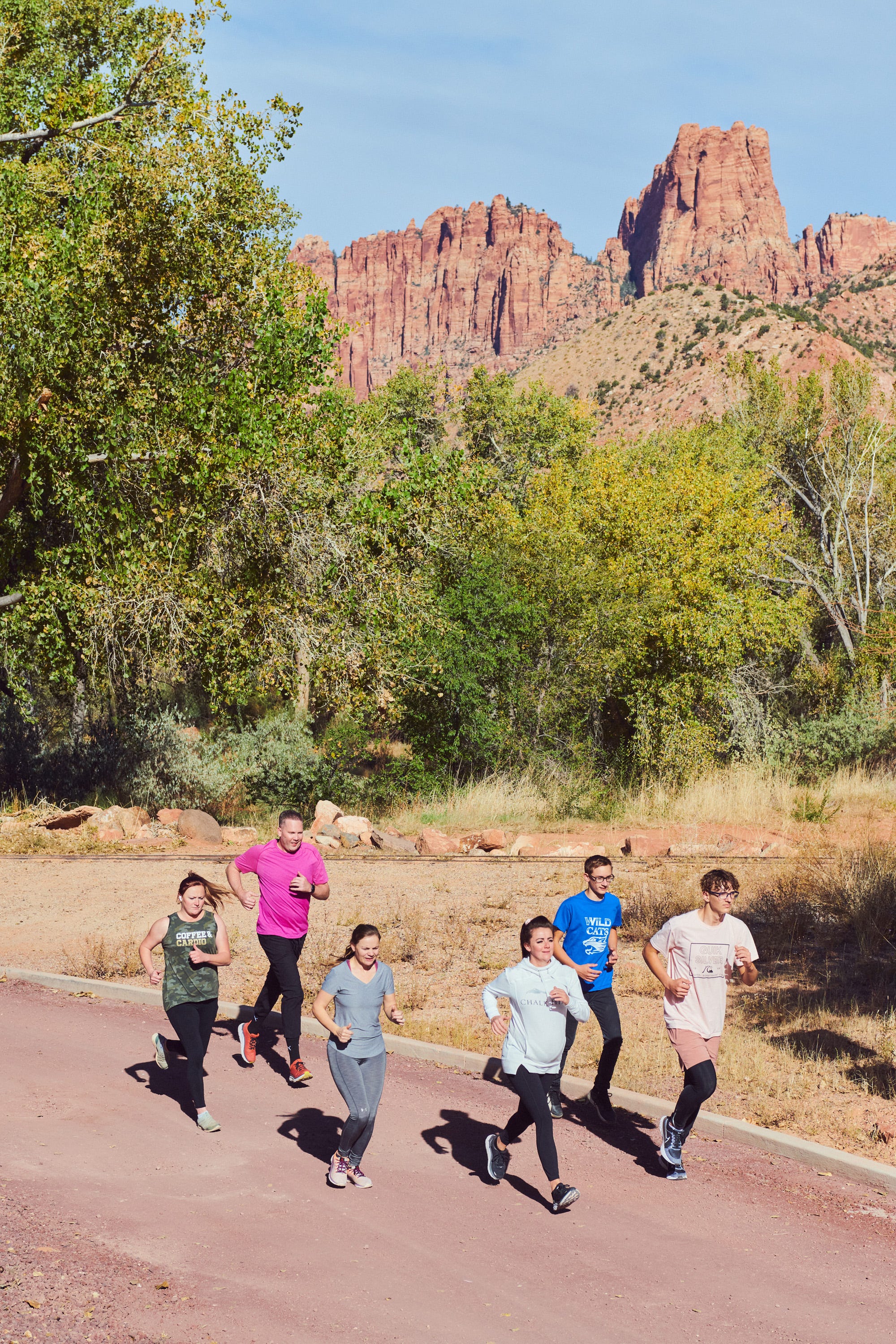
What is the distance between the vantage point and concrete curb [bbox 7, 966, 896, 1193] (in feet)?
21.3

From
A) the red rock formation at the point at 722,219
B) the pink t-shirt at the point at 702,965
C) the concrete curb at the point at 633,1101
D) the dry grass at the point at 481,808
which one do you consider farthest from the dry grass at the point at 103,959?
the red rock formation at the point at 722,219

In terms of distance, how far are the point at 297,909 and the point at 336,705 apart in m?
12.0

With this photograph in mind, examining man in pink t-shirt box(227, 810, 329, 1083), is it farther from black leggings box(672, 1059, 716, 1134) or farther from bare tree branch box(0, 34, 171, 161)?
bare tree branch box(0, 34, 171, 161)

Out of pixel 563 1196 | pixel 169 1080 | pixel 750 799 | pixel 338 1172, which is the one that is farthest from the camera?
pixel 750 799

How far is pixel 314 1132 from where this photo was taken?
272 inches

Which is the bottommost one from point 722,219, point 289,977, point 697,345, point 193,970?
point 289,977

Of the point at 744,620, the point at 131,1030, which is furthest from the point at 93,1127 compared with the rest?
the point at 744,620

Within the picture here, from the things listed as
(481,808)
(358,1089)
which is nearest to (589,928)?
(358,1089)

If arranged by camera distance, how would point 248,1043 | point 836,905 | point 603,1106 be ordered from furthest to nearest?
point 836,905
point 248,1043
point 603,1106

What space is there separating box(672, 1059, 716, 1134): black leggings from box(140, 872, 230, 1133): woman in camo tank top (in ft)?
9.24

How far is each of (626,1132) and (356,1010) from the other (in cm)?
246

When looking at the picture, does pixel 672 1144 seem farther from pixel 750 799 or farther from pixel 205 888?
pixel 750 799

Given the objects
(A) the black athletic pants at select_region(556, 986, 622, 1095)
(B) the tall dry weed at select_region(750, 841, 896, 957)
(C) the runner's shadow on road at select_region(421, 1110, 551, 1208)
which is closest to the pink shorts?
(A) the black athletic pants at select_region(556, 986, 622, 1095)

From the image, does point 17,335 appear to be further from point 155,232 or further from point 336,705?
point 336,705
